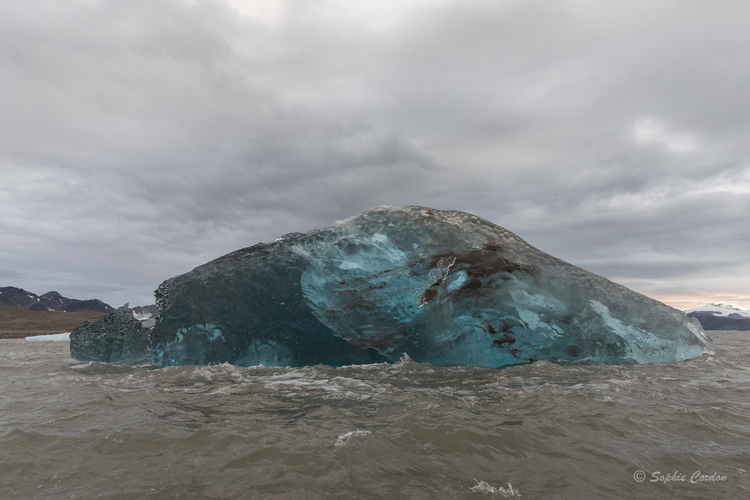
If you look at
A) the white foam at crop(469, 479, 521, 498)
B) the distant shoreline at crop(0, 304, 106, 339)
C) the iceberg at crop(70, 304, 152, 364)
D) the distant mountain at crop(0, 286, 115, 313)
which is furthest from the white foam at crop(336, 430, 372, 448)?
the distant mountain at crop(0, 286, 115, 313)

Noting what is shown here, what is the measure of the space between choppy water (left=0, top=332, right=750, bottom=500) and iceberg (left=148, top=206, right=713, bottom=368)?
9.77 feet

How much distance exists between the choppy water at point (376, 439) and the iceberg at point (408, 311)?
2977mm

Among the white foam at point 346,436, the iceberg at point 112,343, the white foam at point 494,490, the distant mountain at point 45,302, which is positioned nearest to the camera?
the white foam at point 494,490

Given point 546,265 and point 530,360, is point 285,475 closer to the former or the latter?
point 530,360

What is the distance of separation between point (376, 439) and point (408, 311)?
20.2 ft

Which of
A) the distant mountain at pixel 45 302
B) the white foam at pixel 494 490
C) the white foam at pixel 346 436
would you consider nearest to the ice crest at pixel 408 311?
the white foam at pixel 346 436

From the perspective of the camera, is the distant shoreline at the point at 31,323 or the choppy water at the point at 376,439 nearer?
the choppy water at the point at 376,439

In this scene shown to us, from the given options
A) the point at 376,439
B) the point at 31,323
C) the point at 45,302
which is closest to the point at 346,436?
the point at 376,439

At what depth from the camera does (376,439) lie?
3.79 meters

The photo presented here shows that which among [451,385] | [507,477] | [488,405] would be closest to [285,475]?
[507,477]

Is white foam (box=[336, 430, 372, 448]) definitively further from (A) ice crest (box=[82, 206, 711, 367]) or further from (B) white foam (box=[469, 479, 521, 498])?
(A) ice crest (box=[82, 206, 711, 367])

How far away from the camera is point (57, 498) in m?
2.71

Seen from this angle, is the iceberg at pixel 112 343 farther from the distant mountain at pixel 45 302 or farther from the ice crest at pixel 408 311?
the distant mountain at pixel 45 302

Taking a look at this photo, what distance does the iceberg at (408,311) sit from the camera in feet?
31.8
